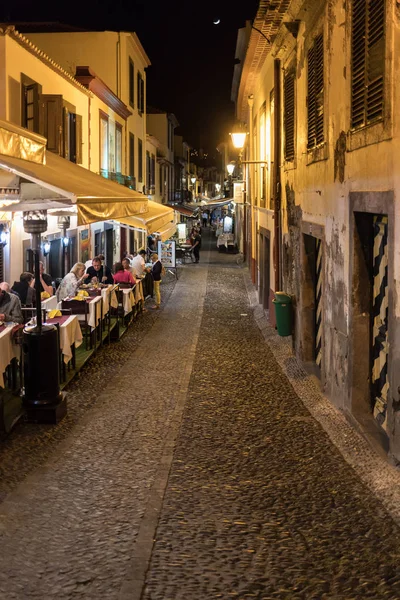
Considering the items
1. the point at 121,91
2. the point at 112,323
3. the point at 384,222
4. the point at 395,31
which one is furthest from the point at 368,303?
the point at 121,91

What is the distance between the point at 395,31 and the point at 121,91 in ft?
73.9

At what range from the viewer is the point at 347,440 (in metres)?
8.12

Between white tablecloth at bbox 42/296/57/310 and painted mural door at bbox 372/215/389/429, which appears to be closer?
painted mural door at bbox 372/215/389/429

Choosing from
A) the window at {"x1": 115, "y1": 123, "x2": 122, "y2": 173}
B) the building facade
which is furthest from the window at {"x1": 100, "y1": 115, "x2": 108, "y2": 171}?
the building facade

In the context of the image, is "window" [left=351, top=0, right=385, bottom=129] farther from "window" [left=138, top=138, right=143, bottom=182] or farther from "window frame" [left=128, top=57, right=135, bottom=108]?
"window" [left=138, top=138, right=143, bottom=182]

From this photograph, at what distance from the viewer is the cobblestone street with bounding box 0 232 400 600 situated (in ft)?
16.1

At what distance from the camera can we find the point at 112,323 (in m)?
14.9

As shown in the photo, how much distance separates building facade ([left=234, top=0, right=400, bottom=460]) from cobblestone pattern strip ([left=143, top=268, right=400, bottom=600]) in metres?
0.80

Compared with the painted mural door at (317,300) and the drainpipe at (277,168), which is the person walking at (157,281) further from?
the painted mural door at (317,300)

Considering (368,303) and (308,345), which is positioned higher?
(368,303)

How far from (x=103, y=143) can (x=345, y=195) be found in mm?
16985

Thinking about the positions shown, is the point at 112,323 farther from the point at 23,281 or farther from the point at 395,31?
the point at 395,31

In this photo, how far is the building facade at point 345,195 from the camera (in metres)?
7.11

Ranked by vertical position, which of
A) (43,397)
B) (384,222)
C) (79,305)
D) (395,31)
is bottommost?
(43,397)
